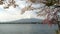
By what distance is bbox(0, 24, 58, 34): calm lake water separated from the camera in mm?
2287

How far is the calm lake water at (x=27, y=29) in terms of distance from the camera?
7.50ft

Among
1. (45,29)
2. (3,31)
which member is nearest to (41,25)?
(45,29)

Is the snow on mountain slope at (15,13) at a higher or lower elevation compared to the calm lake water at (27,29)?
higher

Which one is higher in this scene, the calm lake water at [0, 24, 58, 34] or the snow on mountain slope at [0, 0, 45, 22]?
the snow on mountain slope at [0, 0, 45, 22]

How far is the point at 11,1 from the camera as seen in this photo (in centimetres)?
230

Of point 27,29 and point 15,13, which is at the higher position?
point 15,13

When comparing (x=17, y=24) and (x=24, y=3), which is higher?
(x=24, y=3)

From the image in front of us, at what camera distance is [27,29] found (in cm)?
230

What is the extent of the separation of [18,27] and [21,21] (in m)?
0.08

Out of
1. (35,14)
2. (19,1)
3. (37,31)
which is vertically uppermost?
(19,1)

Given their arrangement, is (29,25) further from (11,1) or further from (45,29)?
(11,1)

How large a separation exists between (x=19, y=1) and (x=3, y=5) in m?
0.19

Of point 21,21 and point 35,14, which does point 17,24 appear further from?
point 35,14

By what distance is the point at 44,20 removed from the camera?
2.29 m
